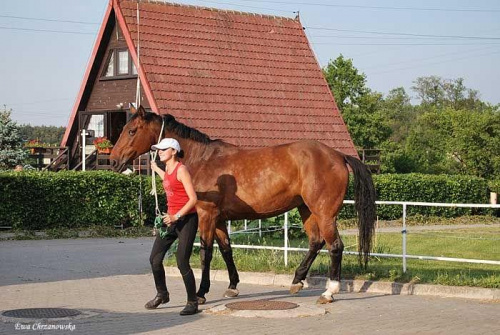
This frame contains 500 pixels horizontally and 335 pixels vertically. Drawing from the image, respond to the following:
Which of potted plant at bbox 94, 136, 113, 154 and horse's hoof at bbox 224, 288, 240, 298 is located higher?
potted plant at bbox 94, 136, 113, 154

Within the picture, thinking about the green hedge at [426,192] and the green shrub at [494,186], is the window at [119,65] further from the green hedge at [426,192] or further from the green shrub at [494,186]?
the green shrub at [494,186]

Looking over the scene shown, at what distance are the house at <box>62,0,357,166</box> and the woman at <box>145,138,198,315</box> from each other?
20.9 meters

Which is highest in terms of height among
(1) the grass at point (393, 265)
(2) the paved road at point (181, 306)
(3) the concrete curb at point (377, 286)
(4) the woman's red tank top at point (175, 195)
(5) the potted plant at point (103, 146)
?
(5) the potted plant at point (103, 146)

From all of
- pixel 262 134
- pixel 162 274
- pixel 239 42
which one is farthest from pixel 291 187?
pixel 239 42

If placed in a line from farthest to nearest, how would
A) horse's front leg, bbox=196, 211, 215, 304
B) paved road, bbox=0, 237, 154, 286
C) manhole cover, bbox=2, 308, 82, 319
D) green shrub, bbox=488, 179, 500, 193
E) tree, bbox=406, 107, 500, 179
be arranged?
tree, bbox=406, 107, 500, 179 → green shrub, bbox=488, 179, 500, 193 → paved road, bbox=0, 237, 154, 286 → horse's front leg, bbox=196, 211, 215, 304 → manhole cover, bbox=2, 308, 82, 319

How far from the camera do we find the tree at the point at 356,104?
152ft

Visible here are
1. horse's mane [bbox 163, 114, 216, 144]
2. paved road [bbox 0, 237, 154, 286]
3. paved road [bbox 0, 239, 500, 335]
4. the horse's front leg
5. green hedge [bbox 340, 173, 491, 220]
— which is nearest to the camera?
paved road [bbox 0, 239, 500, 335]

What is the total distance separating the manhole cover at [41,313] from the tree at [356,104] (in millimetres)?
36066

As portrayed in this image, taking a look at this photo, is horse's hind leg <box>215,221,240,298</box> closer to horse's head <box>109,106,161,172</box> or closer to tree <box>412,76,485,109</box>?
horse's head <box>109,106,161,172</box>

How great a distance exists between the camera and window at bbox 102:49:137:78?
113 ft

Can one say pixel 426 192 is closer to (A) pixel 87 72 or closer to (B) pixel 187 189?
(A) pixel 87 72

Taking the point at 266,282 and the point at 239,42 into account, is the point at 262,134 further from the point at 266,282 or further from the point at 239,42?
the point at 266,282

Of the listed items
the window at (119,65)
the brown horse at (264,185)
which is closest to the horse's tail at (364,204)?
the brown horse at (264,185)

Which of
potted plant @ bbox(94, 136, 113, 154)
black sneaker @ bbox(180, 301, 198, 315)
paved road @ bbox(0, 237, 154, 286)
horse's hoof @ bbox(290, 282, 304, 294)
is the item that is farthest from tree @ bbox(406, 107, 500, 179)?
black sneaker @ bbox(180, 301, 198, 315)
